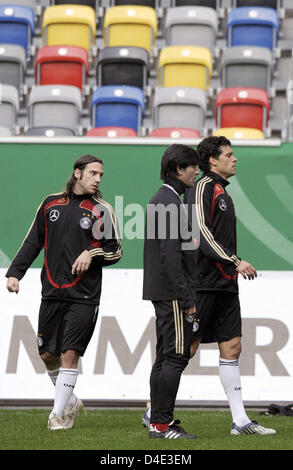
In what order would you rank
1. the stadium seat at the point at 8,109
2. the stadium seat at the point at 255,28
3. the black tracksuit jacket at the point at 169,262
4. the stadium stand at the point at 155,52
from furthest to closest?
the stadium seat at the point at 255,28 → the stadium stand at the point at 155,52 → the stadium seat at the point at 8,109 → the black tracksuit jacket at the point at 169,262

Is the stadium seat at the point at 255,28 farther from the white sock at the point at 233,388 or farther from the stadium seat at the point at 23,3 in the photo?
the white sock at the point at 233,388

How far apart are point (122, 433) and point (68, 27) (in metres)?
8.59

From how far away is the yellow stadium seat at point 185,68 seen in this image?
41.5 ft

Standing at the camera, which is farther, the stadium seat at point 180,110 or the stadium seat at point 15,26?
the stadium seat at point 15,26

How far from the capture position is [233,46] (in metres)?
13.3

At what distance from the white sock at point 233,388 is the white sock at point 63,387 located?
92cm

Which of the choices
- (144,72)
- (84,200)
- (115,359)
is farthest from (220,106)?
(84,200)

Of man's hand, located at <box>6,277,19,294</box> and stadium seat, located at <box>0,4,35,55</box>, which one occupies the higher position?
stadium seat, located at <box>0,4,35,55</box>

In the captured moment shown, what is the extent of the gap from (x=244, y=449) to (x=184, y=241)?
1.20 metres

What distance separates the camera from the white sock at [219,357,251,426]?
602 centimetres

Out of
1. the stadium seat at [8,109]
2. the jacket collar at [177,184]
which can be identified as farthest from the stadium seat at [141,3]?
the jacket collar at [177,184]

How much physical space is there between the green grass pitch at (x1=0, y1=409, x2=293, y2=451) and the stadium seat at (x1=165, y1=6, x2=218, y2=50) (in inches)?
279

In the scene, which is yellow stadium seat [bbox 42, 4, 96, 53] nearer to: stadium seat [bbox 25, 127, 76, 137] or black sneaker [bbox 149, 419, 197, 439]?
stadium seat [bbox 25, 127, 76, 137]

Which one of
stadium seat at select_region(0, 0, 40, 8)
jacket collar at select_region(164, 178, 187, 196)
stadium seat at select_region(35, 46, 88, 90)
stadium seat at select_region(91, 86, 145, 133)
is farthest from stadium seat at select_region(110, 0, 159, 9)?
jacket collar at select_region(164, 178, 187, 196)
